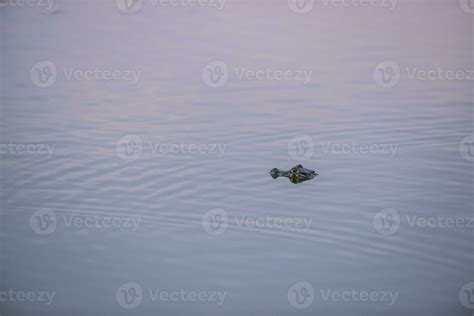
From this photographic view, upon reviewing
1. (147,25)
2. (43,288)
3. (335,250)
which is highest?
(147,25)

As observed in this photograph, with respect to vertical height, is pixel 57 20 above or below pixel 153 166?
above

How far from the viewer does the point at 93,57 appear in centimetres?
257

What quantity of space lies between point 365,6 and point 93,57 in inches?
51.0

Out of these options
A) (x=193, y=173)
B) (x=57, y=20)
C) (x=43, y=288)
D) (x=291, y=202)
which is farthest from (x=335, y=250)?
(x=57, y=20)

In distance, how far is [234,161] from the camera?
2.53m

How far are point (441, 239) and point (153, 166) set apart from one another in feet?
4.43

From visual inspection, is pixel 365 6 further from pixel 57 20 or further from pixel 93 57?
pixel 57 20

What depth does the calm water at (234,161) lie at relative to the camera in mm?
2459

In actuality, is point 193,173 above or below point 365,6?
below

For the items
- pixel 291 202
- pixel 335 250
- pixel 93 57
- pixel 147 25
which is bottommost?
pixel 335 250

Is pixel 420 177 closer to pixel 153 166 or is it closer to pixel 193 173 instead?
pixel 193 173

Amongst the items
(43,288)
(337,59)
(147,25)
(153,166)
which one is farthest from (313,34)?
(43,288)

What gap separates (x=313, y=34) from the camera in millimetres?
2561

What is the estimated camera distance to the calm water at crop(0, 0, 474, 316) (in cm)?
246
